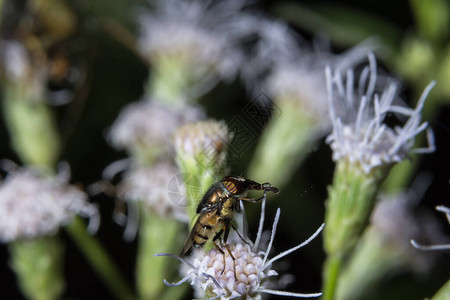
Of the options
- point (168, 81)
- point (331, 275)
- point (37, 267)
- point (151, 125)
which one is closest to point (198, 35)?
point (168, 81)

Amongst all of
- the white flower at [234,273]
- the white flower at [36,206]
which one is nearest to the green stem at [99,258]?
the white flower at [36,206]

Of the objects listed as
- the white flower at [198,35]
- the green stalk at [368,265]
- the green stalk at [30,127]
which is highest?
the white flower at [198,35]

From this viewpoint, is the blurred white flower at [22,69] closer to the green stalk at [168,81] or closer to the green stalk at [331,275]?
the green stalk at [168,81]

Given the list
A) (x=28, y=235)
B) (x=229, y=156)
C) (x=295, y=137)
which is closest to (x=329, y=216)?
(x=229, y=156)

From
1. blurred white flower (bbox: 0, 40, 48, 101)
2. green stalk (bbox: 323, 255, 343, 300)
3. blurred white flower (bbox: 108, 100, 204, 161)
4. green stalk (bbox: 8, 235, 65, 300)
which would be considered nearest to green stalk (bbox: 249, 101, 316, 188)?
blurred white flower (bbox: 108, 100, 204, 161)

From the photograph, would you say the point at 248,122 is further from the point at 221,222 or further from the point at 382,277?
the point at 382,277
